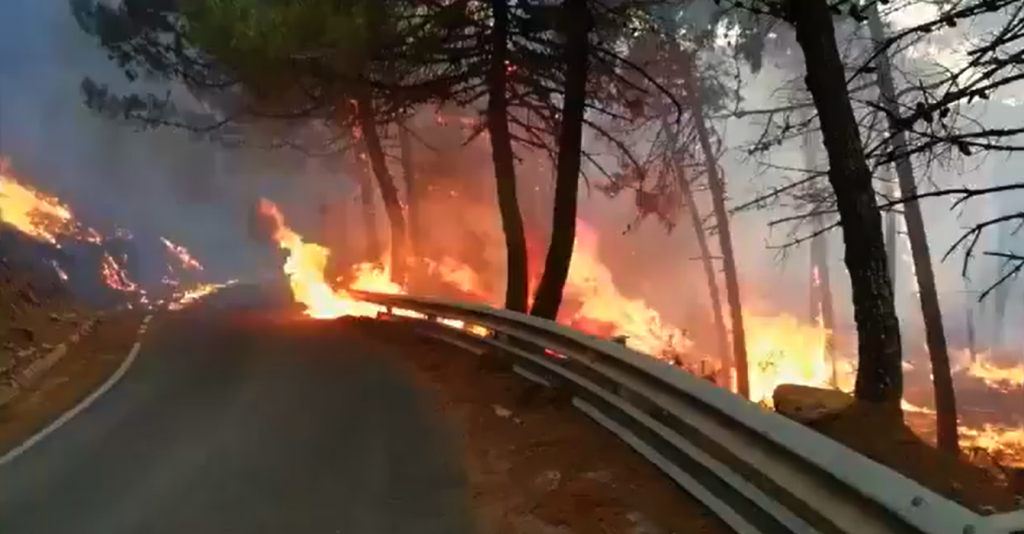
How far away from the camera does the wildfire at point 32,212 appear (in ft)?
105

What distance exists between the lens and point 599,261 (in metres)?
57.3

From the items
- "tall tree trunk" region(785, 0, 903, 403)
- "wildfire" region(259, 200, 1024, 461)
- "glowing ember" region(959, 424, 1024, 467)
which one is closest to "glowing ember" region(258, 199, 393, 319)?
"wildfire" region(259, 200, 1024, 461)

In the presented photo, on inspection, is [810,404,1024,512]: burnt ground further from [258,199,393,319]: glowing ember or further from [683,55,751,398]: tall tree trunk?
[683,55,751,398]: tall tree trunk

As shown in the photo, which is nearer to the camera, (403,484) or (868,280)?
(403,484)

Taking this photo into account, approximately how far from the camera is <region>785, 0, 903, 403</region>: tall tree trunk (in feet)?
26.7

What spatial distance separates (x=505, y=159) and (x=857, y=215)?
364 inches

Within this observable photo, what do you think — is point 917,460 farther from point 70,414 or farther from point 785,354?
point 785,354

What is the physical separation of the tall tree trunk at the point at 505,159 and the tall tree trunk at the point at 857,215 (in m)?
8.31

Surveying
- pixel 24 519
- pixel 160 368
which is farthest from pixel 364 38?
pixel 24 519

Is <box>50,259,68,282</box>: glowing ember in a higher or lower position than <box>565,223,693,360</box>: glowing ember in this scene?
lower

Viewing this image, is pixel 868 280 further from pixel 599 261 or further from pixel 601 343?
pixel 599 261

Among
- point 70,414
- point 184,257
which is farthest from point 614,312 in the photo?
point 70,414

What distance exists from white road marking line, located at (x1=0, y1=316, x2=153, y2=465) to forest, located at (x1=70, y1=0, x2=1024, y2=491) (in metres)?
6.38

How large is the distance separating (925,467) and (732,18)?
57.5 feet
